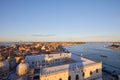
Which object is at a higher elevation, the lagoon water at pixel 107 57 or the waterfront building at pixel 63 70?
the waterfront building at pixel 63 70

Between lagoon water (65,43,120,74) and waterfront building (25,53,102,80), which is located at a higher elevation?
waterfront building (25,53,102,80)

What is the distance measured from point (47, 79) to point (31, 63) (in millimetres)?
8828

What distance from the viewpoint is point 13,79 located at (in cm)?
1950

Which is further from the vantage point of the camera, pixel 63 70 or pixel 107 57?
pixel 107 57

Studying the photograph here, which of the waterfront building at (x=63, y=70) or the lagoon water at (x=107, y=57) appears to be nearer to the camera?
the waterfront building at (x=63, y=70)

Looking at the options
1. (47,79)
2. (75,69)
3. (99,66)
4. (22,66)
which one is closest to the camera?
(47,79)

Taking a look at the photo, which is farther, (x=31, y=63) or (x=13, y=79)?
(x=31, y=63)

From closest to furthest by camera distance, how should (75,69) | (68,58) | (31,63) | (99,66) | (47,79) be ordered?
(47,79) < (75,69) < (99,66) < (31,63) < (68,58)

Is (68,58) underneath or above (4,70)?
above

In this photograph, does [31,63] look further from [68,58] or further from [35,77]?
[68,58]

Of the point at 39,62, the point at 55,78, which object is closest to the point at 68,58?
the point at 39,62

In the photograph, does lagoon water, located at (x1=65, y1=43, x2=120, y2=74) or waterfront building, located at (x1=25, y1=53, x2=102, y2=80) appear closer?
waterfront building, located at (x1=25, y1=53, x2=102, y2=80)

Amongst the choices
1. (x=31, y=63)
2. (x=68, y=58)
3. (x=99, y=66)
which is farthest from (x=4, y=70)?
(x=99, y=66)

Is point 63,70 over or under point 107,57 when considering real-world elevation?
over
